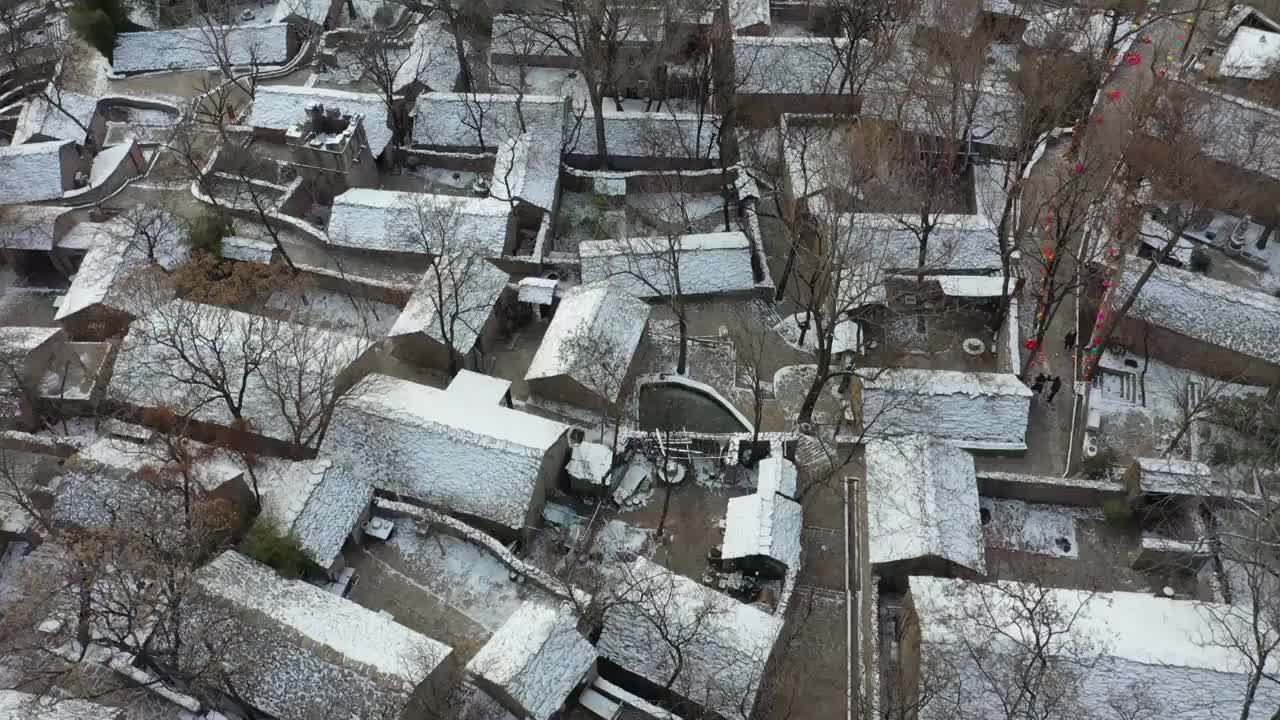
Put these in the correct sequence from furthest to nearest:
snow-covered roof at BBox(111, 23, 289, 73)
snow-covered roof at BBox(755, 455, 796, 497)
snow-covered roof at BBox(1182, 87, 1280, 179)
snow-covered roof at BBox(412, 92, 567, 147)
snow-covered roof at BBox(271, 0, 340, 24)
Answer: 1. snow-covered roof at BBox(271, 0, 340, 24)
2. snow-covered roof at BBox(111, 23, 289, 73)
3. snow-covered roof at BBox(412, 92, 567, 147)
4. snow-covered roof at BBox(1182, 87, 1280, 179)
5. snow-covered roof at BBox(755, 455, 796, 497)

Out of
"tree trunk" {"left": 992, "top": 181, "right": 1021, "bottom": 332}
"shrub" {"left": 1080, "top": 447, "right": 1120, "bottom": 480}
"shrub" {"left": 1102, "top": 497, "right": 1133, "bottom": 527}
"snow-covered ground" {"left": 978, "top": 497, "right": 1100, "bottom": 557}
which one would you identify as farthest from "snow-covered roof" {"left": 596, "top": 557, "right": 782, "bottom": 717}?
"tree trunk" {"left": 992, "top": 181, "right": 1021, "bottom": 332}

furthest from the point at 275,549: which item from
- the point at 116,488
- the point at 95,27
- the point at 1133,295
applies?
the point at 95,27

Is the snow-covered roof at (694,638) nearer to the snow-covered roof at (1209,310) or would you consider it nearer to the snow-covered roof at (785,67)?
the snow-covered roof at (1209,310)

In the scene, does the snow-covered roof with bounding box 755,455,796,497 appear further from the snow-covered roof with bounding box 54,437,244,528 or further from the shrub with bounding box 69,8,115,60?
the shrub with bounding box 69,8,115,60

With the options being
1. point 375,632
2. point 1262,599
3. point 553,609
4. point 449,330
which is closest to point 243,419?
point 449,330

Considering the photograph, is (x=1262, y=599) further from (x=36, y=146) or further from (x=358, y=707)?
(x=36, y=146)
